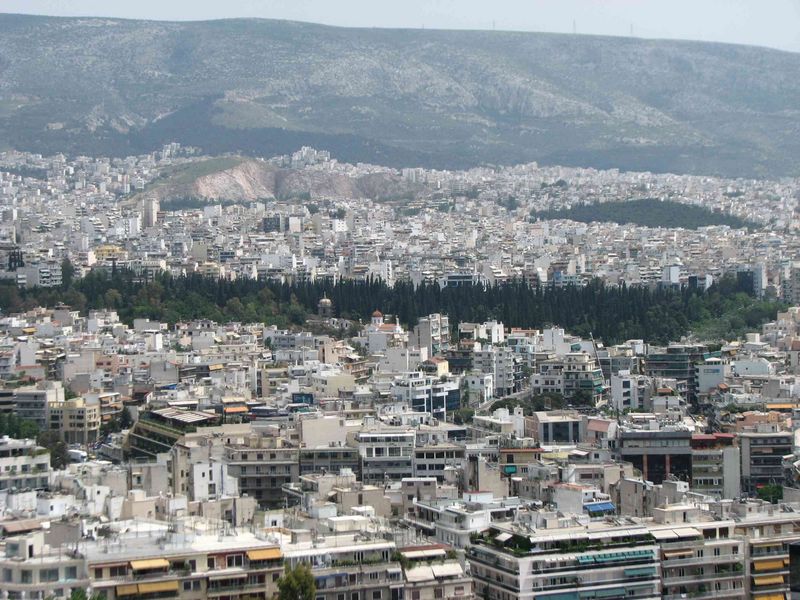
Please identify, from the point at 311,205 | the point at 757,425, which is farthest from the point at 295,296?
the point at 311,205

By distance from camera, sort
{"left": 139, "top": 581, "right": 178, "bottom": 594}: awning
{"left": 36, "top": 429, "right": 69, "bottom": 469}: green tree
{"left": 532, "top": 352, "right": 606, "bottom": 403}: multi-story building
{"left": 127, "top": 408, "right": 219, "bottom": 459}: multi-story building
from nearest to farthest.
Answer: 1. {"left": 139, "top": 581, "right": 178, "bottom": 594}: awning
2. {"left": 36, "top": 429, "right": 69, "bottom": 469}: green tree
3. {"left": 127, "top": 408, "right": 219, "bottom": 459}: multi-story building
4. {"left": 532, "top": 352, "right": 606, "bottom": 403}: multi-story building

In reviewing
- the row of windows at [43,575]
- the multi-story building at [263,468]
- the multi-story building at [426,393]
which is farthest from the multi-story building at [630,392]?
the row of windows at [43,575]

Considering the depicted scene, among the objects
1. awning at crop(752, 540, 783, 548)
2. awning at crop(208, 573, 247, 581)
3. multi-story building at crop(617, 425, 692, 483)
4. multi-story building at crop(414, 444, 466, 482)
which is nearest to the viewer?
awning at crop(208, 573, 247, 581)

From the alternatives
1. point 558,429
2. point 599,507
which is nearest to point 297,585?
point 599,507

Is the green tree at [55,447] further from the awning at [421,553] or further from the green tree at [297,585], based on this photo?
the green tree at [297,585]

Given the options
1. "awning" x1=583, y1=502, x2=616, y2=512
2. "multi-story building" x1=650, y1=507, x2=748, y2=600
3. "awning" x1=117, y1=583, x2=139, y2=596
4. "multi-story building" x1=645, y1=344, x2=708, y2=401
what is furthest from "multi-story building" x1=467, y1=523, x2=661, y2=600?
"multi-story building" x1=645, y1=344, x2=708, y2=401

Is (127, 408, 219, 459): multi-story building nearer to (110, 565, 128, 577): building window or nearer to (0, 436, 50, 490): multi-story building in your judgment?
(0, 436, 50, 490): multi-story building

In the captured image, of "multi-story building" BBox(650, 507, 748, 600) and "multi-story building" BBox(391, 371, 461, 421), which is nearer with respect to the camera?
"multi-story building" BBox(650, 507, 748, 600)
